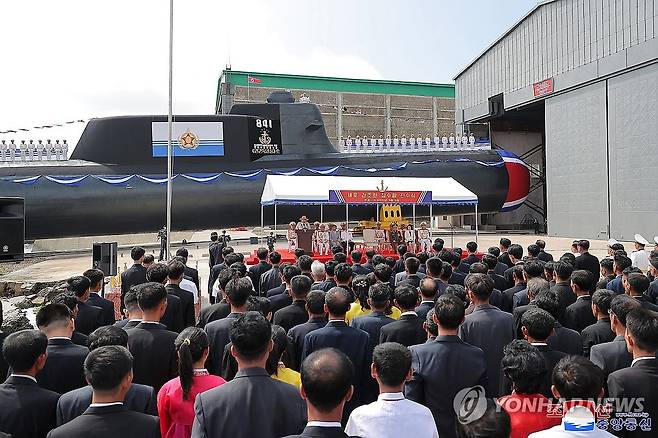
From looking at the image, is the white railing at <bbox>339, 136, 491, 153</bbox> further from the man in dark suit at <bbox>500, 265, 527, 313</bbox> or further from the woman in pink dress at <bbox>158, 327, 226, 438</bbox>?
the woman in pink dress at <bbox>158, 327, 226, 438</bbox>

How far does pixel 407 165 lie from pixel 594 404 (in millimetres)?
21743

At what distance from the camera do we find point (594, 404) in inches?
102

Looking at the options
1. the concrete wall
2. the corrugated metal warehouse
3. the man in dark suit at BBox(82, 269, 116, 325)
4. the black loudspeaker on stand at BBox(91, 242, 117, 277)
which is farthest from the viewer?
the concrete wall

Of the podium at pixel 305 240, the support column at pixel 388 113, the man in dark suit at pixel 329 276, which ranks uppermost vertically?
the support column at pixel 388 113

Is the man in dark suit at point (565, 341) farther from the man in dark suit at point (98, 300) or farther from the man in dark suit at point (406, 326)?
the man in dark suit at point (98, 300)

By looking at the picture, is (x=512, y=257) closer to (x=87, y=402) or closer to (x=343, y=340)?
(x=343, y=340)

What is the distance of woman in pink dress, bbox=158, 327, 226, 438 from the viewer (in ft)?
9.68

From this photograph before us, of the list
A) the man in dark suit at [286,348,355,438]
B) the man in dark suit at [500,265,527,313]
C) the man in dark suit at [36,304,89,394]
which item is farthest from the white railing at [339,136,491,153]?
the man in dark suit at [286,348,355,438]

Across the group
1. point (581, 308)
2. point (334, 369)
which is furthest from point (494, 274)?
point (334, 369)

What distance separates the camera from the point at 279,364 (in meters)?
3.42

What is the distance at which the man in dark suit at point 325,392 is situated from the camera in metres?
2.16

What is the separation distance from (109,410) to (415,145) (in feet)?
79.4

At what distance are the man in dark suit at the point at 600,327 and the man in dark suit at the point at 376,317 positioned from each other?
1.53 m

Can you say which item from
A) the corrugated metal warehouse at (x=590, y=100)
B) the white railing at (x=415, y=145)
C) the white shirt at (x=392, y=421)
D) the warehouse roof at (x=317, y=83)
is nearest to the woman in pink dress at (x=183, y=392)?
the white shirt at (x=392, y=421)
